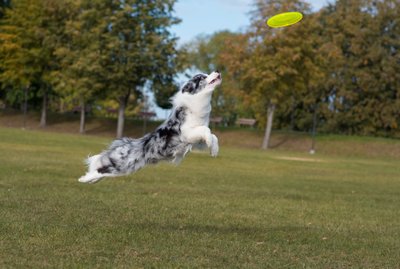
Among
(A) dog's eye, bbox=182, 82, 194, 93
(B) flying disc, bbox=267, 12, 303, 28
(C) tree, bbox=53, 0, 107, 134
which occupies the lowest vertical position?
(A) dog's eye, bbox=182, 82, 194, 93

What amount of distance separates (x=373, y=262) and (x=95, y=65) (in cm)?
5296

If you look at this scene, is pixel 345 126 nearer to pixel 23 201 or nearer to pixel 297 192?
pixel 297 192

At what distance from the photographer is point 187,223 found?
1152 centimetres

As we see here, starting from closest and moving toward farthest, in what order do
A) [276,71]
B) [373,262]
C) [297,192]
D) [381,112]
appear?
[373,262], [297,192], [276,71], [381,112]

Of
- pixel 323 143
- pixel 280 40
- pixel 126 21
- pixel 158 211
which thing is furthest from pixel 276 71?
pixel 158 211

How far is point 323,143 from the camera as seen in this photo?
59031 millimetres

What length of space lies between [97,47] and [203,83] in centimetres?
5272

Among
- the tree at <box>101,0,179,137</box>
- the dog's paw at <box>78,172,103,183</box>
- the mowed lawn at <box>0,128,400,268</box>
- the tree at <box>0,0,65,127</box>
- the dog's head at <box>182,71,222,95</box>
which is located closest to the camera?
the mowed lawn at <box>0,128,400,268</box>

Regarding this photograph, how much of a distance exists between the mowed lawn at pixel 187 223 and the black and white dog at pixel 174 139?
1138 millimetres

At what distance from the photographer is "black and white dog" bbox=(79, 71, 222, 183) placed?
30.6 ft

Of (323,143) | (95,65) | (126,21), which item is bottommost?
(323,143)

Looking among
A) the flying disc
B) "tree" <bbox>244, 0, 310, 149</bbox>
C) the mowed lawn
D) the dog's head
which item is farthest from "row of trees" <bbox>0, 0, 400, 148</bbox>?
the dog's head

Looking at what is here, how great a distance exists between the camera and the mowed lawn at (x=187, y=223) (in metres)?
8.48

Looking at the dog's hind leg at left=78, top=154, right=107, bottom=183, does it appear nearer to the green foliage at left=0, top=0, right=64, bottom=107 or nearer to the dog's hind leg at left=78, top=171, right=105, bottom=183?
the dog's hind leg at left=78, top=171, right=105, bottom=183
